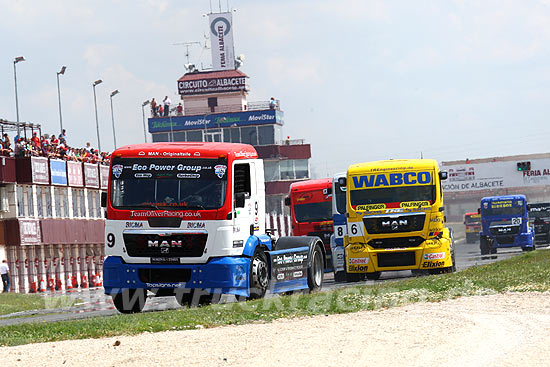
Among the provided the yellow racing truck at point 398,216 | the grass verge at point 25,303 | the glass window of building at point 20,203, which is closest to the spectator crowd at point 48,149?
the glass window of building at point 20,203

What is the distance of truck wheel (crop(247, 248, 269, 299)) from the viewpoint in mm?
19141

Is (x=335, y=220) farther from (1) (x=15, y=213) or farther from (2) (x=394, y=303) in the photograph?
(1) (x=15, y=213)

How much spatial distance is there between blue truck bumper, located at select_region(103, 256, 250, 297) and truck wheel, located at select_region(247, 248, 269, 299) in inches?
14.1

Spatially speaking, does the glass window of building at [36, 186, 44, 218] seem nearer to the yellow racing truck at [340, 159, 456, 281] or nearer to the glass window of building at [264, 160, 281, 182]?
the yellow racing truck at [340, 159, 456, 281]

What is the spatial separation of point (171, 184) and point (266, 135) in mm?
98118

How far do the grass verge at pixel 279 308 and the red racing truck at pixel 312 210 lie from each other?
12951 millimetres

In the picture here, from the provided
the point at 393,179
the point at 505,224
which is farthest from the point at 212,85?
the point at 393,179

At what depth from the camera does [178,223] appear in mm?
18469

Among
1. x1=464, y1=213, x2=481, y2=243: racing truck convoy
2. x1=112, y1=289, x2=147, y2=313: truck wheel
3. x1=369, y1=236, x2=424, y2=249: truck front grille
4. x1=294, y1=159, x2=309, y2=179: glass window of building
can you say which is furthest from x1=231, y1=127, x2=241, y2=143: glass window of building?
x1=112, y1=289, x2=147, y2=313: truck wheel

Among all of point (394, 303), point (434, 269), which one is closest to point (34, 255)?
point (434, 269)

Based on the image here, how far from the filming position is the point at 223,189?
18.5 m

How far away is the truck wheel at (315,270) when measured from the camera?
21.7 m

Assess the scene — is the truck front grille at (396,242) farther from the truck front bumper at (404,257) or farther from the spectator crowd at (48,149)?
the spectator crowd at (48,149)

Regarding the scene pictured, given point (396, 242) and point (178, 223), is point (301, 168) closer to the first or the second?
point (396, 242)
